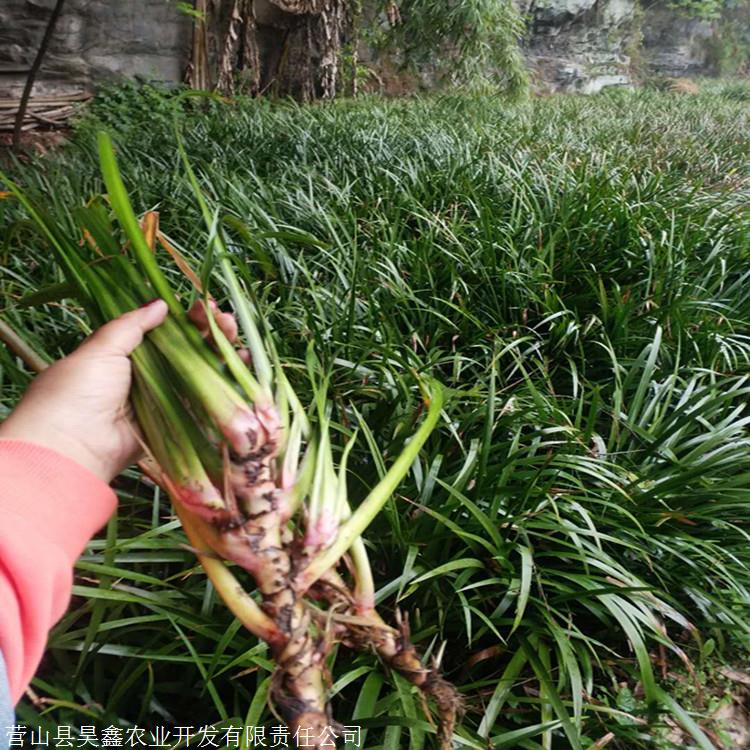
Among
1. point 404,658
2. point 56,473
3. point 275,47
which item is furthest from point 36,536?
point 275,47

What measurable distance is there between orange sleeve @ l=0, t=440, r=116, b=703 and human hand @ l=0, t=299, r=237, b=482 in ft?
0.13

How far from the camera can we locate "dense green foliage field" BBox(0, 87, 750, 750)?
1.10 metres

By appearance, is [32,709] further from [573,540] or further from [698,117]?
[698,117]

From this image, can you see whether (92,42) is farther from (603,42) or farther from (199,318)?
(603,42)

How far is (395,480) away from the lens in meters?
0.97

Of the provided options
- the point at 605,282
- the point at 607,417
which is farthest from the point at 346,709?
the point at 605,282

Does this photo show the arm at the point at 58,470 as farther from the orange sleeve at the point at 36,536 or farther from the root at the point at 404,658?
the root at the point at 404,658

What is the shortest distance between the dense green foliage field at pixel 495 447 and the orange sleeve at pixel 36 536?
16 cm

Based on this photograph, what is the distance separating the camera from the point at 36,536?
0.76 meters

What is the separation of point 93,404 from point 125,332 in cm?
13

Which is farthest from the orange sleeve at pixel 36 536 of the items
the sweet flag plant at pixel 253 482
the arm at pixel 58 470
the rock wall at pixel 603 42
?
the rock wall at pixel 603 42

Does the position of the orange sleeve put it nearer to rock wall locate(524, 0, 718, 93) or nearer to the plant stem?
the plant stem

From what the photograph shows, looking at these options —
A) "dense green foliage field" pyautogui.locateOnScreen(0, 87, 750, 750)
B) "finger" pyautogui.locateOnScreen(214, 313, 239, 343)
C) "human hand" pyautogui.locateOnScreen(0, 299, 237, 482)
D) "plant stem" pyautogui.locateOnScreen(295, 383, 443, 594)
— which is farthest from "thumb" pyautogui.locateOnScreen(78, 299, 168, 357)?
"plant stem" pyautogui.locateOnScreen(295, 383, 443, 594)

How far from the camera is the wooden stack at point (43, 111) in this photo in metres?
5.77
